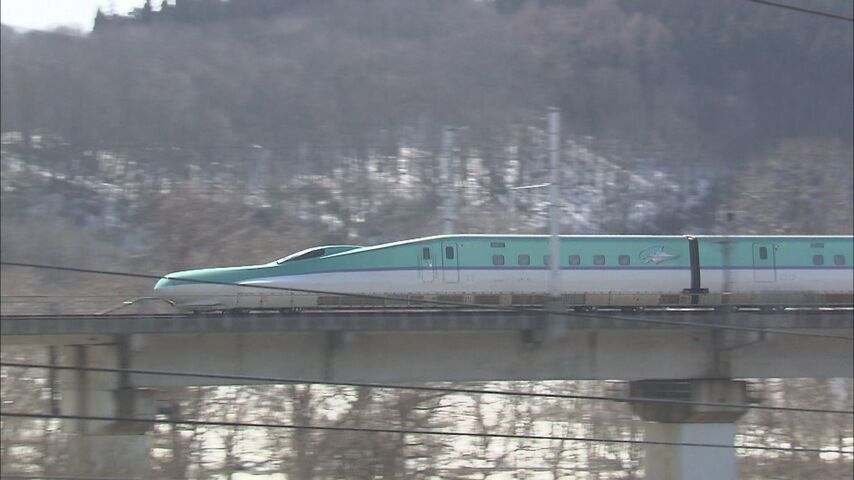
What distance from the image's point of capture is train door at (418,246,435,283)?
65.5ft

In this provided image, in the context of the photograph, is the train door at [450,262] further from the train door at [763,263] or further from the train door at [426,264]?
the train door at [763,263]

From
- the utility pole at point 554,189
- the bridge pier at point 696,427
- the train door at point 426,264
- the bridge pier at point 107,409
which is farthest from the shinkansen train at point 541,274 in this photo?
the bridge pier at point 696,427

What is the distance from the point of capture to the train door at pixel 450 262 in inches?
795

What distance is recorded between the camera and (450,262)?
→ 20281 mm

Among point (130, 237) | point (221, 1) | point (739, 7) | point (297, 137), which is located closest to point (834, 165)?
point (739, 7)

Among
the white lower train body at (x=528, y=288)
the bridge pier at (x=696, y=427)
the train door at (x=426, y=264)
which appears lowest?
the bridge pier at (x=696, y=427)

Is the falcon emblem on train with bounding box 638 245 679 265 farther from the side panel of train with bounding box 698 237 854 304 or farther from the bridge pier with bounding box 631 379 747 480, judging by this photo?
the bridge pier with bounding box 631 379 747 480

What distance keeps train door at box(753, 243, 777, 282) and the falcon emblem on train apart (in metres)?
2.09

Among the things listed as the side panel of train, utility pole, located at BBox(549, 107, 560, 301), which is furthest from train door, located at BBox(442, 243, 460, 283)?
the side panel of train

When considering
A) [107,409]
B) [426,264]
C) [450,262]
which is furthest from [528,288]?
[107,409]

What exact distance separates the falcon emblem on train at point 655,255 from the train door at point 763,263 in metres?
2.09

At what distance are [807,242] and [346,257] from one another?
11.8 m

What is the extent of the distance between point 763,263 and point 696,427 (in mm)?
4701

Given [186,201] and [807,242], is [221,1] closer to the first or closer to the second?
[186,201]
